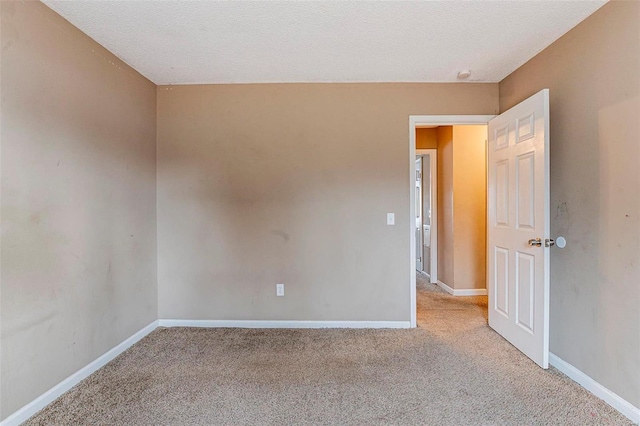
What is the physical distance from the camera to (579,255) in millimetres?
2027

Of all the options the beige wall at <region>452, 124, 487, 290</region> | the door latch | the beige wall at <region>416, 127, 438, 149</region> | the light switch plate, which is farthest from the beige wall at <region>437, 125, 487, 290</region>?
the door latch

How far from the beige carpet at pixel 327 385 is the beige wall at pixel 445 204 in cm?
152

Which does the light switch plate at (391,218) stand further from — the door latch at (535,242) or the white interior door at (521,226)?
the door latch at (535,242)

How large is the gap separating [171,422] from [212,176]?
2.01m

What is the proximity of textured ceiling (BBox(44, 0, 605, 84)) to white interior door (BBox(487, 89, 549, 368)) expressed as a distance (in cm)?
48

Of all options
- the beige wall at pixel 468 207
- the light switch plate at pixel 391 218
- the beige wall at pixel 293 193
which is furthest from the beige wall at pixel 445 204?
the light switch plate at pixel 391 218

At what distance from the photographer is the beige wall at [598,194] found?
1686mm

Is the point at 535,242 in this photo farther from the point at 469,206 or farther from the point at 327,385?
the point at 469,206

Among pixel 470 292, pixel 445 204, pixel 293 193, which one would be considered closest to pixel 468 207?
pixel 445 204

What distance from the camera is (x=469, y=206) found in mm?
4066

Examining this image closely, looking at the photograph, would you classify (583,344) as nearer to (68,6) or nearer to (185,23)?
(185,23)

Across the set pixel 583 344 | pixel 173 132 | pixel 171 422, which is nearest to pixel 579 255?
pixel 583 344

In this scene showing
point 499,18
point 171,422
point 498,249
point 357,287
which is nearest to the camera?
point 171,422

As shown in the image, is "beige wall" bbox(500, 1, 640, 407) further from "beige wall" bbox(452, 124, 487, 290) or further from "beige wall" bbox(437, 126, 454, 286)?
"beige wall" bbox(437, 126, 454, 286)
